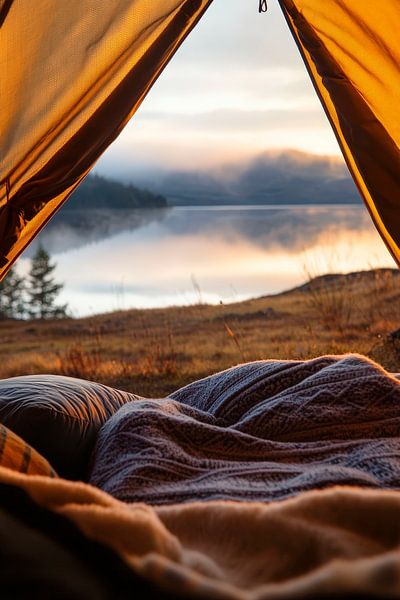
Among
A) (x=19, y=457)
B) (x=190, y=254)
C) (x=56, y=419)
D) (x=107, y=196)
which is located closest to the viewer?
(x=19, y=457)

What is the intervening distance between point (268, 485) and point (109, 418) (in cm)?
53

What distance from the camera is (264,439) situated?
1661 millimetres

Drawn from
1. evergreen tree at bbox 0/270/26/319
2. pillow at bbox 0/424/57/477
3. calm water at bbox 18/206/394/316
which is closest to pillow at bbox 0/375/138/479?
pillow at bbox 0/424/57/477

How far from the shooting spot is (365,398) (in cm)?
169

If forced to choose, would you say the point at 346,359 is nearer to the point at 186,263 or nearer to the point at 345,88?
the point at 345,88

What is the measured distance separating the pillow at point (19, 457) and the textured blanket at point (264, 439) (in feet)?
0.52

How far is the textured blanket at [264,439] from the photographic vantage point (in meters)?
1.39

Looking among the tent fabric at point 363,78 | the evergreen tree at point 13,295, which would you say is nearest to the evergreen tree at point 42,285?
the evergreen tree at point 13,295

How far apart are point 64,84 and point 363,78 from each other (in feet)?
3.01

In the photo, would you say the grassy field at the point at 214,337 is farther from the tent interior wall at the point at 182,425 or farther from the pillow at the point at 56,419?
the pillow at the point at 56,419

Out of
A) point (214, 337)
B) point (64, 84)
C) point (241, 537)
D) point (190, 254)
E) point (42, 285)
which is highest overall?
point (190, 254)

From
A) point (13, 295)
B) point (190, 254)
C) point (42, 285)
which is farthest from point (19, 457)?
point (42, 285)

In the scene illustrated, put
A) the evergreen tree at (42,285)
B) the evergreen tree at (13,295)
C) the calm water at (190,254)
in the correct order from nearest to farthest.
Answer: the calm water at (190,254) < the evergreen tree at (13,295) < the evergreen tree at (42,285)

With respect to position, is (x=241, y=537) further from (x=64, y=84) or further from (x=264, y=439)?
(x=64, y=84)
